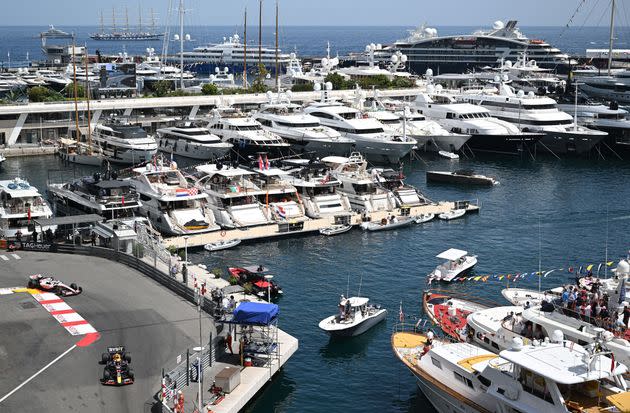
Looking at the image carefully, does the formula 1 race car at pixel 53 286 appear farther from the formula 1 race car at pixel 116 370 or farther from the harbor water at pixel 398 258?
the harbor water at pixel 398 258

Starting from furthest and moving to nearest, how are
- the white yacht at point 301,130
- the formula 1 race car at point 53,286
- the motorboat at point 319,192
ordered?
the white yacht at point 301,130
the motorboat at point 319,192
the formula 1 race car at point 53,286

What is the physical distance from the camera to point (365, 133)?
283 ft

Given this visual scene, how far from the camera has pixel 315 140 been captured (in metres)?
84.4

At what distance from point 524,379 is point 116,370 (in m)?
12.6

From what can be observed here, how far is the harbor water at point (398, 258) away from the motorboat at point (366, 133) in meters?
2.88

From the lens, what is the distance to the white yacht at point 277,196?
191 feet

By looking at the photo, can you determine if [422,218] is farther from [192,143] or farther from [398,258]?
[192,143]

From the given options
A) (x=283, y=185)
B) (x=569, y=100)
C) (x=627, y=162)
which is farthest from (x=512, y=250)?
(x=569, y=100)

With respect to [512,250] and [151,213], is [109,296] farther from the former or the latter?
[512,250]

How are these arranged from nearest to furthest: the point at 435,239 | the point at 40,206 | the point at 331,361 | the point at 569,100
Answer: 1. the point at 331,361
2. the point at 40,206
3. the point at 435,239
4. the point at 569,100

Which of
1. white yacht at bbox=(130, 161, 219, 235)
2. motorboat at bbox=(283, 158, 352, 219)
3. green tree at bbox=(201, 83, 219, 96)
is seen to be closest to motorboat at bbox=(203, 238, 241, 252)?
white yacht at bbox=(130, 161, 219, 235)

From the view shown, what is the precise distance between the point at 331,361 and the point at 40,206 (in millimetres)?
22449

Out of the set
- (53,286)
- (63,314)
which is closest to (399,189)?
(53,286)

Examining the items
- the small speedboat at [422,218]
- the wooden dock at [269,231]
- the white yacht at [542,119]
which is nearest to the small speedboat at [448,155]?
the white yacht at [542,119]
